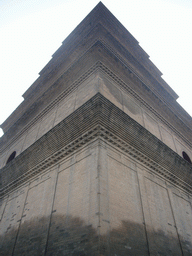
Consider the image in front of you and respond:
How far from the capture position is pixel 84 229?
4.23m

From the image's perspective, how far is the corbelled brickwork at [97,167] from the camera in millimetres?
4566

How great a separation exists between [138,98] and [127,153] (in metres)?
2.92

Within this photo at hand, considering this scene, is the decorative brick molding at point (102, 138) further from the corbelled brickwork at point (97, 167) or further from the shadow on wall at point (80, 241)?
the shadow on wall at point (80, 241)

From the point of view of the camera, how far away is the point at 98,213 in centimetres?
416

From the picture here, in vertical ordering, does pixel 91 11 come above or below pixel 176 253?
above

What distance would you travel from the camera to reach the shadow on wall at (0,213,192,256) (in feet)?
13.0

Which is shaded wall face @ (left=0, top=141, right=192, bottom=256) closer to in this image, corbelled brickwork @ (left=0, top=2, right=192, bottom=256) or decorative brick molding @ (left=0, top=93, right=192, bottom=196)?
corbelled brickwork @ (left=0, top=2, right=192, bottom=256)

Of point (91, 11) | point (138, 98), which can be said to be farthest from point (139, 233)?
point (91, 11)

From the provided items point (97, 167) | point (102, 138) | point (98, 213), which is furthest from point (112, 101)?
point (98, 213)

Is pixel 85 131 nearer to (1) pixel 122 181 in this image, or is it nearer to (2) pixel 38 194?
(1) pixel 122 181

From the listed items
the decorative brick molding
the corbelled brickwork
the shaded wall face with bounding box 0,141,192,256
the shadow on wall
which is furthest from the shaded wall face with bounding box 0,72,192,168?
the shadow on wall

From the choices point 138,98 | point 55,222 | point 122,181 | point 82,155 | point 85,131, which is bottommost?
point 55,222

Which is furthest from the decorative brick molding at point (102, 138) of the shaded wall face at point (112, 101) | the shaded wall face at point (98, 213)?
the shaded wall face at point (112, 101)

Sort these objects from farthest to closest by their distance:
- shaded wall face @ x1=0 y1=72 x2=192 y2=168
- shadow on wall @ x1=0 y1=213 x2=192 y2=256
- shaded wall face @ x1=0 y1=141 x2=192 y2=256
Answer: shaded wall face @ x1=0 y1=72 x2=192 y2=168 < shaded wall face @ x1=0 y1=141 x2=192 y2=256 < shadow on wall @ x1=0 y1=213 x2=192 y2=256
